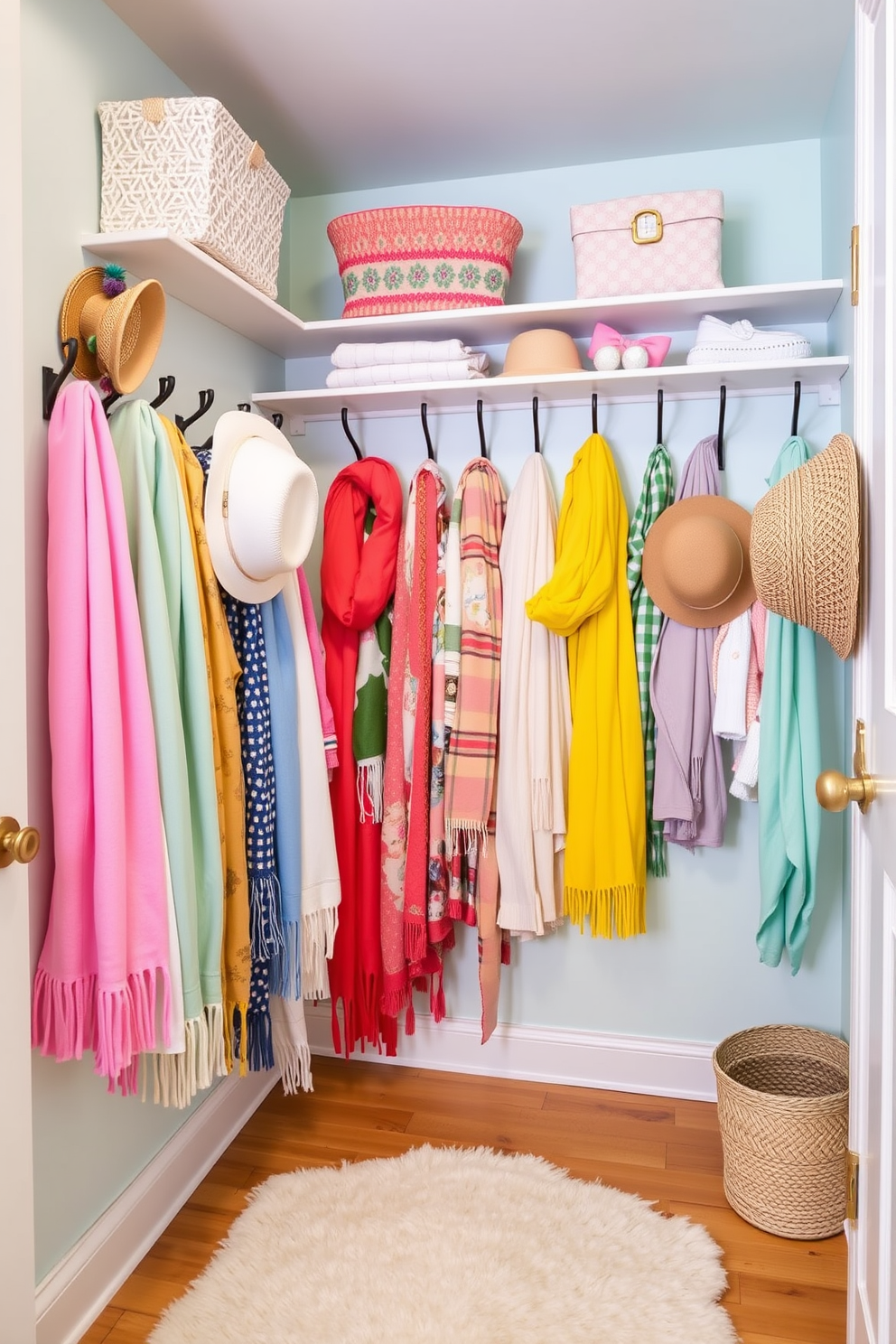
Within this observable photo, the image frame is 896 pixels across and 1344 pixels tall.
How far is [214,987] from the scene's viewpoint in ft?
5.61

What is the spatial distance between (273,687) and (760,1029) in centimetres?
139

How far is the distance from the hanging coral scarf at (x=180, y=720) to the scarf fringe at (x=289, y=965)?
287 mm

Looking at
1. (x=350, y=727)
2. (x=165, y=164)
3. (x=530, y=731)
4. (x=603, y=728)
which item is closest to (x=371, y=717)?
(x=350, y=727)

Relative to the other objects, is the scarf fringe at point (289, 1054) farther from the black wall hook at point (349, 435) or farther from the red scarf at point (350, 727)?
the black wall hook at point (349, 435)

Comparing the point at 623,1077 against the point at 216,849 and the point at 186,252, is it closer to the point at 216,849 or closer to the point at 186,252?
the point at 216,849

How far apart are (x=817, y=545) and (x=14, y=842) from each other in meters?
1.07

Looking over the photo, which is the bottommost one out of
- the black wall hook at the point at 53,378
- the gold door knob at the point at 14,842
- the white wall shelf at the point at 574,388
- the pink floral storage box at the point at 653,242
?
the gold door knob at the point at 14,842

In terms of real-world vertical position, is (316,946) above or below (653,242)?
below

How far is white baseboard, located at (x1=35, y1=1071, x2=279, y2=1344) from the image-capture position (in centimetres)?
165

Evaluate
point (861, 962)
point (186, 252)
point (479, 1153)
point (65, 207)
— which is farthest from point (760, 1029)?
point (65, 207)

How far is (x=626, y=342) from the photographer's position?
228 cm

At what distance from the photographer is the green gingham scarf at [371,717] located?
243 cm

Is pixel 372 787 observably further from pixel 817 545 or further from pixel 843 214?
pixel 843 214

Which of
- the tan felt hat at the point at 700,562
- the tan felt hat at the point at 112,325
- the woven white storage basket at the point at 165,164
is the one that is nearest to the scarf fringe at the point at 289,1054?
the tan felt hat at the point at 700,562
